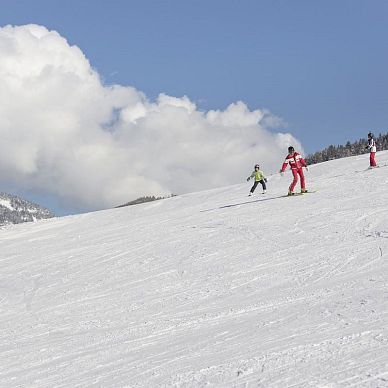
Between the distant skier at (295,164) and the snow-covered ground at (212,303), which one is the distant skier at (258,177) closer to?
the distant skier at (295,164)

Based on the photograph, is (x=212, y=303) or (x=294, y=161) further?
(x=294, y=161)

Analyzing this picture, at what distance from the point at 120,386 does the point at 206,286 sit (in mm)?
4308

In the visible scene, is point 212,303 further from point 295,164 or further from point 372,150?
point 372,150

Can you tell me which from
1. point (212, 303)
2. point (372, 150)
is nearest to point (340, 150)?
Result: point (372, 150)

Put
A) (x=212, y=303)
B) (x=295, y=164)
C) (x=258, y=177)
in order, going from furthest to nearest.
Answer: (x=258, y=177) → (x=295, y=164) → (x=212, y=303)

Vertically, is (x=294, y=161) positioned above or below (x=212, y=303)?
above

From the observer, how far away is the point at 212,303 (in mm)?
8078

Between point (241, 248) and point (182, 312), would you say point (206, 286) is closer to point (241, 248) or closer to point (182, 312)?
point (182, 312)

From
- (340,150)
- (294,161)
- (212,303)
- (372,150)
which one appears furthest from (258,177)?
(340,150)

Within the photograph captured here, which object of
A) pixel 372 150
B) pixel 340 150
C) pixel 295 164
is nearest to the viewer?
pixel 295 164

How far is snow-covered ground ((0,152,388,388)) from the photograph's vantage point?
5125mm

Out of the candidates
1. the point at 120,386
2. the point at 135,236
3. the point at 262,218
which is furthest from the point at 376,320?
the point at 135,236

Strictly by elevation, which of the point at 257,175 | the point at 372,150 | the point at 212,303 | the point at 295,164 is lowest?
the point at 212,303

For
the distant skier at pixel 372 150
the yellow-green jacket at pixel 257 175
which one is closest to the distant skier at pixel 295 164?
the yellow-green jacket at pixel 257 175
